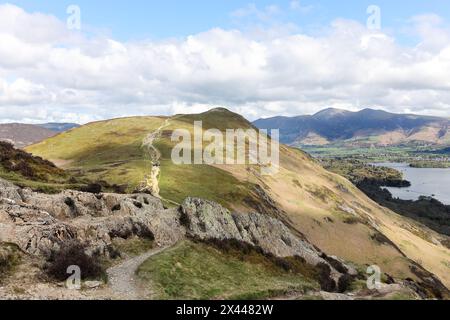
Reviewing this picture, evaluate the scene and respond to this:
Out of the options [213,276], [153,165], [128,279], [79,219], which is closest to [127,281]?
[128,279]

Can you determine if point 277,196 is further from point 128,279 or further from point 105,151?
point 128,279

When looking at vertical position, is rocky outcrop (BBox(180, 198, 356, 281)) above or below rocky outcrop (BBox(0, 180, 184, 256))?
below

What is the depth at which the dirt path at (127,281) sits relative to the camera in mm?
26531

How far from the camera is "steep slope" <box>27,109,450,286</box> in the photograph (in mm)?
84438

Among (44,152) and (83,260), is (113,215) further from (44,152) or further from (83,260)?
(44,152)

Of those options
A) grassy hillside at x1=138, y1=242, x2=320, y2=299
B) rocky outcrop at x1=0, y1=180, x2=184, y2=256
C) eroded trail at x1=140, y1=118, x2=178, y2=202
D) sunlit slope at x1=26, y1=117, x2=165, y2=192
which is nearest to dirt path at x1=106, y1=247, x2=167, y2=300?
grassy hillside at x1=138, y1=242, x2=320, y2=299

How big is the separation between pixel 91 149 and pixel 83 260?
124415 mm

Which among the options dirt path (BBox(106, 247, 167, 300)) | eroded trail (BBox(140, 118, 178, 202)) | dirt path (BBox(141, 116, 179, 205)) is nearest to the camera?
dirt path (BBox(106, 247, 167, 300))

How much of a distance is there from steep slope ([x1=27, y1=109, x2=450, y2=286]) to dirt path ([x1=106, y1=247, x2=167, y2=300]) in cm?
3462

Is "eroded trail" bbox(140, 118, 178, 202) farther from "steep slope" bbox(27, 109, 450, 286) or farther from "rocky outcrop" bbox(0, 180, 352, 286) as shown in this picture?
"rocky outcrop" bbox(0, 180, 352, 286)

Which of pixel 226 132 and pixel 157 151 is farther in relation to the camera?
pixel 226 132

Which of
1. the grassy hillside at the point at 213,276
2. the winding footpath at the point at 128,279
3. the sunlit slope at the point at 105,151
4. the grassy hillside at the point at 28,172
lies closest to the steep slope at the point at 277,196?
the sunlit slope at the point at 105,151
